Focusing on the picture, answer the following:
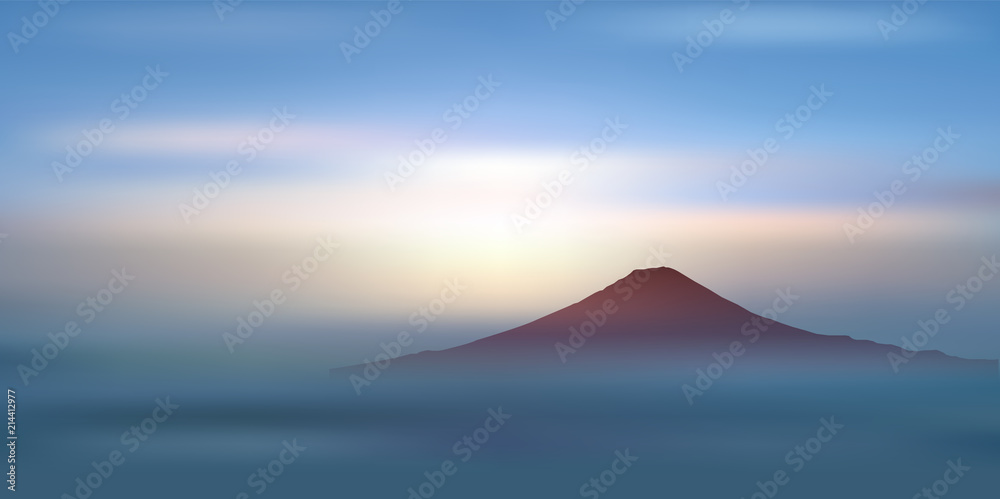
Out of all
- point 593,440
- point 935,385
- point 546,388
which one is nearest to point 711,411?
point 546,388

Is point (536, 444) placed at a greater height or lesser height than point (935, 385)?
greater

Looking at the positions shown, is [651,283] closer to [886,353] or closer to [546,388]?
[886,353]

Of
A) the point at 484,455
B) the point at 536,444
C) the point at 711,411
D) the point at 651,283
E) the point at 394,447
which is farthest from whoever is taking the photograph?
the point at 651,283

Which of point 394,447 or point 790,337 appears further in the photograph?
point 790,337

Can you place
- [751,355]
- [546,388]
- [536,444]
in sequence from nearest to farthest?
[536,444]
[546,388]
[751,355]

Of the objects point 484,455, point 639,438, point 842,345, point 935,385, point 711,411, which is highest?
point 484,455

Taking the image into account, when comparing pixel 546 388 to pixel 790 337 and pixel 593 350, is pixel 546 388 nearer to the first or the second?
pixel 593 350
